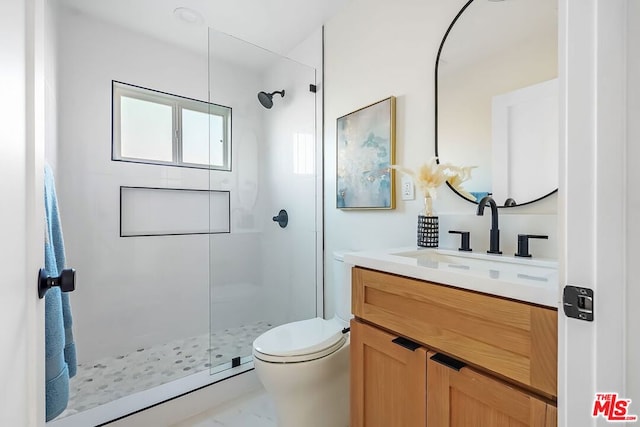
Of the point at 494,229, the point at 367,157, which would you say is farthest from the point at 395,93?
the point at 494,229

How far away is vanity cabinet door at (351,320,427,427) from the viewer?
875mm

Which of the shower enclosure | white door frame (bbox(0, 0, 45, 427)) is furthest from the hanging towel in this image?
the shower enclosure

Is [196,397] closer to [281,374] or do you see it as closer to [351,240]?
[281,374]

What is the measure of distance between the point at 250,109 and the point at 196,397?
1.85m

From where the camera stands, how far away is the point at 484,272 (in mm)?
801

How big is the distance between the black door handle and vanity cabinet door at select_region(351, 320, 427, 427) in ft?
2.85

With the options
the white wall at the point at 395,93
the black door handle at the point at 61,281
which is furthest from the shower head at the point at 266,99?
the black door handle at the point at 61,281

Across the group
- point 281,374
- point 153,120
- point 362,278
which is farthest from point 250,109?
point 281,374

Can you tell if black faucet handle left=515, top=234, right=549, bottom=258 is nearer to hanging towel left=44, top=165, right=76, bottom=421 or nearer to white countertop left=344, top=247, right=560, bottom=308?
white countertop left=344, top=247, right=560, bottom=308

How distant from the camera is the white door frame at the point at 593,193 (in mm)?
465

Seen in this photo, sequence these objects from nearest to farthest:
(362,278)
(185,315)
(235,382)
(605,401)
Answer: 1. (605,401)
2. (362,278)
3. (235,382)
4. (185,315)

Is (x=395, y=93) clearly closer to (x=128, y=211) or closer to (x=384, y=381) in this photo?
(x=384, y=381)

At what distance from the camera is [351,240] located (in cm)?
191

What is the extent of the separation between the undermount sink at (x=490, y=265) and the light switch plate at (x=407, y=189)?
335mm
